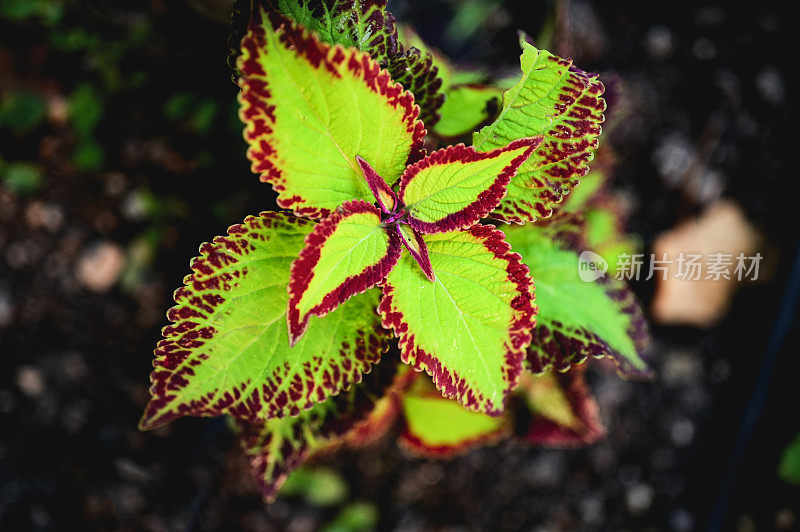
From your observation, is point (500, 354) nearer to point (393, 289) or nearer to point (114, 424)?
point (393, 289)

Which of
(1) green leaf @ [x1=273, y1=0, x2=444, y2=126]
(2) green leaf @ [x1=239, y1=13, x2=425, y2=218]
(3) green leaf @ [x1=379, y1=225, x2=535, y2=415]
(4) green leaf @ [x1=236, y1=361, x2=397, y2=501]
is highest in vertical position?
(1) green leaf @ [x1=273, y1=0, x2=444, y2=126]

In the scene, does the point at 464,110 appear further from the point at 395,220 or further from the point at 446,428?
the point at 446,428

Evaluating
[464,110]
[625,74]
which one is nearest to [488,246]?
[464,110]

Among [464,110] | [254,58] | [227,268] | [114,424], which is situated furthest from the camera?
[114,424]

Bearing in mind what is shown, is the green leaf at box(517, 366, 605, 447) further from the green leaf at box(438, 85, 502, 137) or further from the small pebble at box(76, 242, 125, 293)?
the small pebble at box(76, 242, 125, 293)

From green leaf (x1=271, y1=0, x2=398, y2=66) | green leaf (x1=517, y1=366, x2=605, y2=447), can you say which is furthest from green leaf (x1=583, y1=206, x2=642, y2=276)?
green leaf (x1=271, y1=0, x2=398, y2=66)
